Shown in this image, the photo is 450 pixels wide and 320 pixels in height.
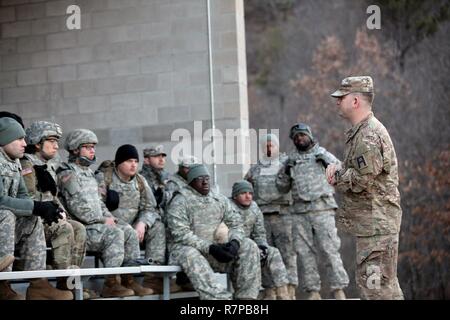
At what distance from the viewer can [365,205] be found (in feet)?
28.7

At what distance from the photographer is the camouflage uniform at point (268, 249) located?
40.9 ft

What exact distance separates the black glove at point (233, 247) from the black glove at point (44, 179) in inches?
81.4

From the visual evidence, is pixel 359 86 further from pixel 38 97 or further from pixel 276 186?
pixel 38 97

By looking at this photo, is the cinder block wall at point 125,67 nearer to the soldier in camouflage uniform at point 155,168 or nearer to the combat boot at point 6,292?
the soldier in camouflage uniform at point 155,168

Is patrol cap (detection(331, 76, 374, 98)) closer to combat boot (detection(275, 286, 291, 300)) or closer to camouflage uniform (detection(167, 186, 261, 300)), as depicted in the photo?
camouflage uniform (detection(167, 186, 261, 300))

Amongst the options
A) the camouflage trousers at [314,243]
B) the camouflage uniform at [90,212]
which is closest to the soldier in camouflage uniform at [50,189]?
the camouflage uniform at [90,212]

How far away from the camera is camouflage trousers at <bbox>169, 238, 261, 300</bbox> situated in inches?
434

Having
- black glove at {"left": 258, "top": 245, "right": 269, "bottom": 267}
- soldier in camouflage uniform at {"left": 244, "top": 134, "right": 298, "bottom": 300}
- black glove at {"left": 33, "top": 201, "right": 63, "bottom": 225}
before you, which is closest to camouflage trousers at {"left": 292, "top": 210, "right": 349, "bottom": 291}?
soldier in camouflage uniform at {"left": 244, "top": 134, "right": 298, "bottom": 300}

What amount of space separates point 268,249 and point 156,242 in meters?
1.52

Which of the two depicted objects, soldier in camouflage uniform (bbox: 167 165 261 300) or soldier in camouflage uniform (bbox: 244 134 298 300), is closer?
soldier in camouflage uniform (bbox: 167 165 261 300)

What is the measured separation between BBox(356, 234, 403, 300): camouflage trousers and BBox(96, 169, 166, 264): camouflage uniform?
3371 mm

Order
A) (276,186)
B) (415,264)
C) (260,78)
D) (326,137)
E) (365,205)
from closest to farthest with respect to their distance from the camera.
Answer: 1. (365,205)
2. (276,186)
3. (415,264)
4. (326,137)
5. (260,78)

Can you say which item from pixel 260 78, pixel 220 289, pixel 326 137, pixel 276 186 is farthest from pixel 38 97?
pixel 260 78
